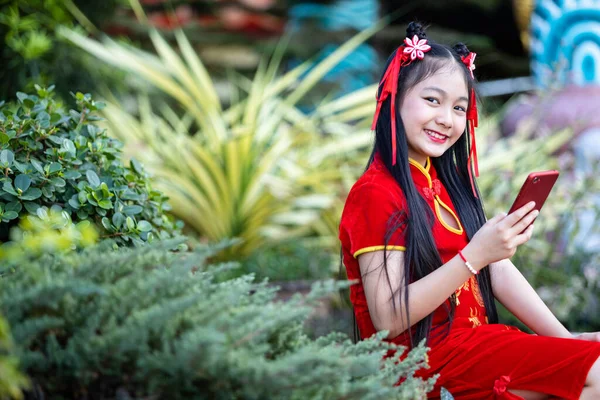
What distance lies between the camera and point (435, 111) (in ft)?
6.22

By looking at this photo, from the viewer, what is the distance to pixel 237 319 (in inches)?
44.4

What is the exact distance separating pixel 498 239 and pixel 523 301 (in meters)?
0.40

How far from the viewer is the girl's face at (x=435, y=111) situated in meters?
1.90

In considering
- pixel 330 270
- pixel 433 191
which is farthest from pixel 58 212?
pixel 330 270

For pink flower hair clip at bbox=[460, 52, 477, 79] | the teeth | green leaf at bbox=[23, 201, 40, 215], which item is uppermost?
pink flower hair clip at bbox=[460, 52, 477, 79]

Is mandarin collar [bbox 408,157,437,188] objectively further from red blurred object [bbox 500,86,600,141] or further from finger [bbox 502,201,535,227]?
red blurred object [bbox 500,86,600,141]

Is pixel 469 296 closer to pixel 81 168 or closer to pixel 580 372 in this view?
pixel 580 372

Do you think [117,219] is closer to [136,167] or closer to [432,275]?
[136,167]

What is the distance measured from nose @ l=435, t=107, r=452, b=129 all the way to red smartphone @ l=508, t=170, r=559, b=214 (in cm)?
31

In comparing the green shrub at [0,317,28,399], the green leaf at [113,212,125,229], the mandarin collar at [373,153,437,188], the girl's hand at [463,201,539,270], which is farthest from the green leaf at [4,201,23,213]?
the girl's hand at [463,201,539,270]

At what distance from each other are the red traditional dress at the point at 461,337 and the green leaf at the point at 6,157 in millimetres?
818

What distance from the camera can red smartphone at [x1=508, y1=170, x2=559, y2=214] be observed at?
1666 mm

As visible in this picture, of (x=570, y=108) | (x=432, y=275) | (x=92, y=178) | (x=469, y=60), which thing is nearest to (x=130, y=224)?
(x=92, y=178)

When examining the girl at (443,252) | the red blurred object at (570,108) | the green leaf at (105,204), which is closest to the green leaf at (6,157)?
the green leaf at (105,204)
